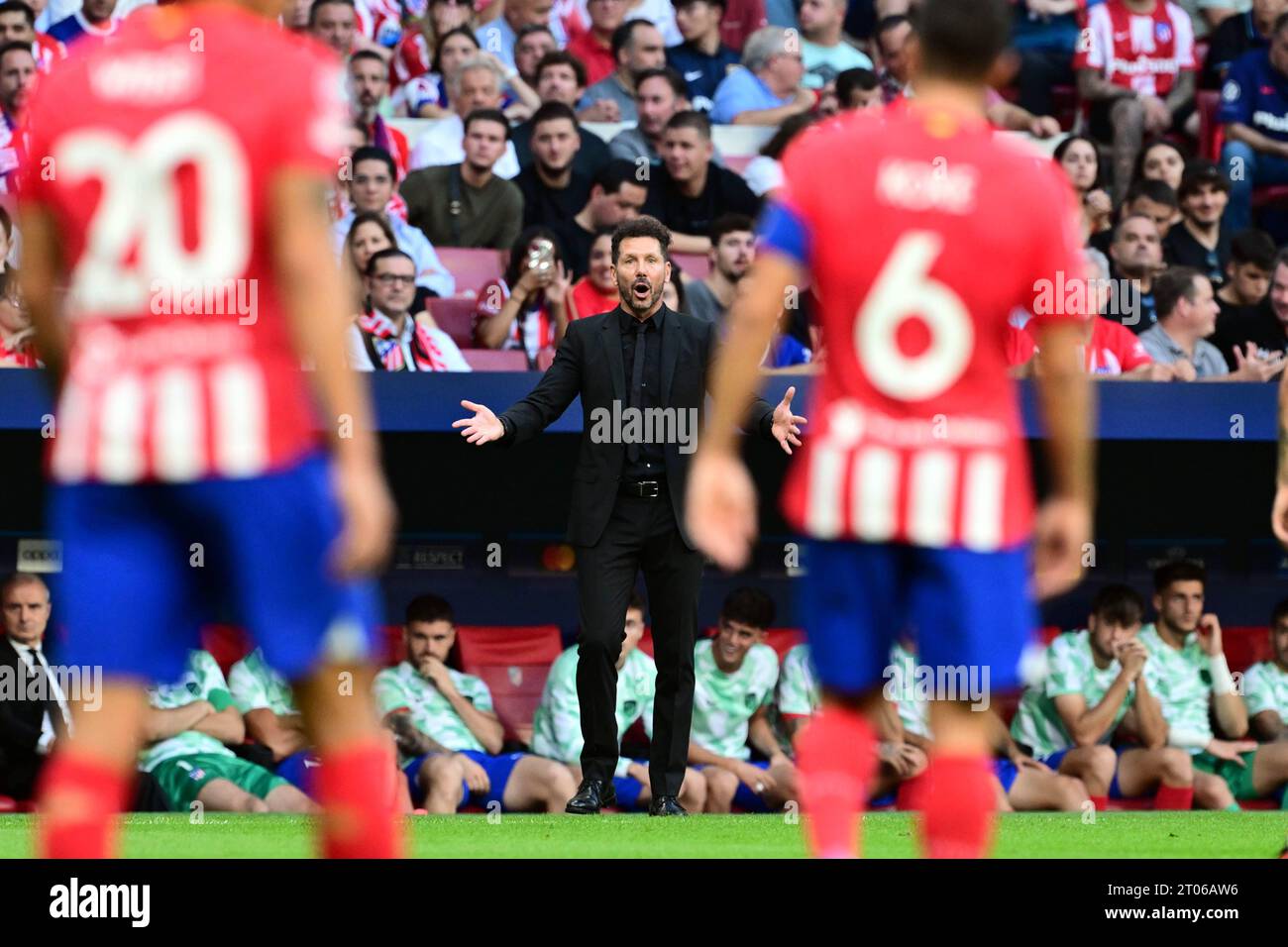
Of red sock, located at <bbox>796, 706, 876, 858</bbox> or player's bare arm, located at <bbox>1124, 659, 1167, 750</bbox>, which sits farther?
player's bare arm, located at <bbox>1124, 659, 1167, 750</bbox>

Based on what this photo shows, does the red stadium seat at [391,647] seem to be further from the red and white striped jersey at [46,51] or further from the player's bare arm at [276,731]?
the red and white striped jersey at [46,51]

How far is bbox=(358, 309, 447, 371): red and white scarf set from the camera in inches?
373

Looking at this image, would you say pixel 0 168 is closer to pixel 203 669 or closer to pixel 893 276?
pixel 203 669

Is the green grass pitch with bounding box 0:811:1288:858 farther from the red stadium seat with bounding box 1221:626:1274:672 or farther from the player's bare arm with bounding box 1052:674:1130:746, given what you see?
the red stadium seat with bounding box 1221:626:1274:672

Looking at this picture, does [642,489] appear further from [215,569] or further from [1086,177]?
[1086,177]

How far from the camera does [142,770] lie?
344 inches

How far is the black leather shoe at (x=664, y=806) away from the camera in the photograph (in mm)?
8000

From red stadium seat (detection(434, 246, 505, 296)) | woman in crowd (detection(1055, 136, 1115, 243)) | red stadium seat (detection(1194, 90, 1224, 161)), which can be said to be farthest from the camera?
red stadium seat (detection(1194, 90, 1224, 161))

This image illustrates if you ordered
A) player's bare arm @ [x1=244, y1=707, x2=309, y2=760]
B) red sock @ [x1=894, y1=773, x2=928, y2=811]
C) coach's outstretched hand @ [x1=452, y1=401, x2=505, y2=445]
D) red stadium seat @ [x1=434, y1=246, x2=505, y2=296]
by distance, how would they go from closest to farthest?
coach's outstretched hand @ [x1=452, y1=401, x2=505, y2=445] < player's bare arm @ [x1=244, y1=707, x2=309, y2=760] < red sock @ [x1=894, y1=773, x2=928, y2=811] < red stadium seat @ [x1=434, y1=246, x2=505, y2=296]

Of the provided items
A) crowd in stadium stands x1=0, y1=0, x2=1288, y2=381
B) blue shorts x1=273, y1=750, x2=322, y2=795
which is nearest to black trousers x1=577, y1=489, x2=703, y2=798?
blue shorts x1=273, y1=750, x2=322, y2=795

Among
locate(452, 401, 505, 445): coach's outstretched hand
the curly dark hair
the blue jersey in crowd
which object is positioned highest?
the blue jersey in crowd

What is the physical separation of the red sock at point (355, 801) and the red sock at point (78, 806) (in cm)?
40

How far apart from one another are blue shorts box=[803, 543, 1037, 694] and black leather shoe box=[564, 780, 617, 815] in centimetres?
388

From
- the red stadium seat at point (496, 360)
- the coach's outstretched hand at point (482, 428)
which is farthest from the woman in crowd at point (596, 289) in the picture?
the coach's outstretched hand at point (482, 428)
